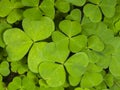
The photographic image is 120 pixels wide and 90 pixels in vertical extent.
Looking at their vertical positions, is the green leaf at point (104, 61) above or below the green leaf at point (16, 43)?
below

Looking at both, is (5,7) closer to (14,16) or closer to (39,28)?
(14,16)

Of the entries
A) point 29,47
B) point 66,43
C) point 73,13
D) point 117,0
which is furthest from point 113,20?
point 29,47

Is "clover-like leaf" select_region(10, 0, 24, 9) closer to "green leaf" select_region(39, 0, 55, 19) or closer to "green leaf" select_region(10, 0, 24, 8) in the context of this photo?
"green leaf" select_region(10, 0, 24, 8)

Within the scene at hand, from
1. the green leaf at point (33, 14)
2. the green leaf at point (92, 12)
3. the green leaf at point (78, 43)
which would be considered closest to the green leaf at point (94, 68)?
the green leaf at point (78, 43)

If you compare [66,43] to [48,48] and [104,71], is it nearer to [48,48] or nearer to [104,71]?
[48,48]

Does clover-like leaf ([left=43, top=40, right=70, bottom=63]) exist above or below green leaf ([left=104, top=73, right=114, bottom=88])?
above

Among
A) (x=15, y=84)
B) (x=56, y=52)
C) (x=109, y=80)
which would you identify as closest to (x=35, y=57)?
(x=56, y=52)

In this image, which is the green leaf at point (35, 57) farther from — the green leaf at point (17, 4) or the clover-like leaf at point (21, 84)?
the green leaf at point (17, 4)

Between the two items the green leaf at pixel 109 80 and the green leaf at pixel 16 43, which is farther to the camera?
the green leaf at pixel 109 80

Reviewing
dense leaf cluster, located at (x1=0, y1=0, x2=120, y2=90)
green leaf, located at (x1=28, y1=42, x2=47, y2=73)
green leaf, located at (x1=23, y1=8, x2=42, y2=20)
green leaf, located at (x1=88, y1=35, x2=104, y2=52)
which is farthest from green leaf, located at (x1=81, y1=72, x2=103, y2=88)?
green leaf, located at (x1=23, y1=8, x2=42, y2=20)
